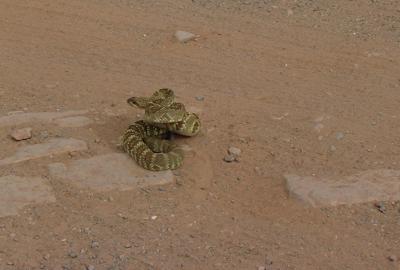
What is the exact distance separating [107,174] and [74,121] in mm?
1122

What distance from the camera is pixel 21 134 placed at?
7098mm

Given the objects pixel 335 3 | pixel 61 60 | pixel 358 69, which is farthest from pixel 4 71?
pixel 335 3

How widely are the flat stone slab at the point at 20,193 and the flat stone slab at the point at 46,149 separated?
29cm

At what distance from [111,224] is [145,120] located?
1.47 metres

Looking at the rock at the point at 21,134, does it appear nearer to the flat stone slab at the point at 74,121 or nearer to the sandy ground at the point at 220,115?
the sandy ground at the point at 220,115

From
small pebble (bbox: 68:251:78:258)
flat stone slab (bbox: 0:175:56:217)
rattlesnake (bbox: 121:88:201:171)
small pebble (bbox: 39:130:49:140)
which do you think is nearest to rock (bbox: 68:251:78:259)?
small pebble (bbox: 68:251:78:258)

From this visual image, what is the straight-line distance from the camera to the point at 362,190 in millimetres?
6316

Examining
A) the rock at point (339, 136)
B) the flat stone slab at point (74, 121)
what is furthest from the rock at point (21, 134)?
the rock at point (339, 136)

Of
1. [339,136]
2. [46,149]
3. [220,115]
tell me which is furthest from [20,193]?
[339,136]

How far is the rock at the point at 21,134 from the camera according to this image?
708cm

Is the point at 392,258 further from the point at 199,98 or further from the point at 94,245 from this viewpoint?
the point at 199,98

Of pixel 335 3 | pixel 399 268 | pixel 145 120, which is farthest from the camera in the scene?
pixel 335 3

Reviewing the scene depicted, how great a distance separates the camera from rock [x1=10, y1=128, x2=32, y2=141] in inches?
279

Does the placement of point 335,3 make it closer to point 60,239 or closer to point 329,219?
point 329,219
